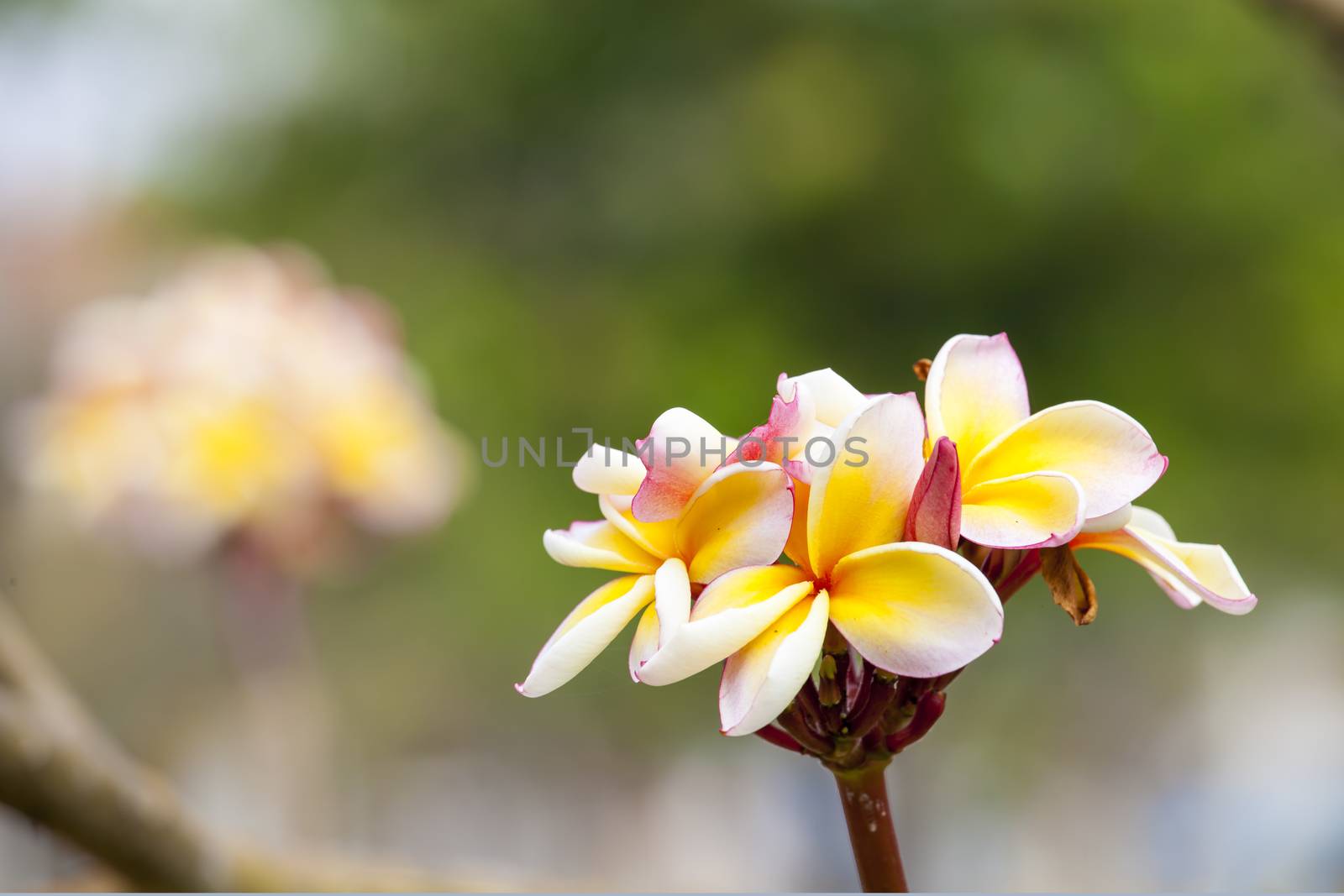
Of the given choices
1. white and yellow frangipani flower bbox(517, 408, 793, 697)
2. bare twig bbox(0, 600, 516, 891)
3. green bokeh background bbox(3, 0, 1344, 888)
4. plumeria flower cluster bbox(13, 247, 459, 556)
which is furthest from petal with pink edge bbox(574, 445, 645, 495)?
green bokeh background bbox(3, 0, 1344, 888)

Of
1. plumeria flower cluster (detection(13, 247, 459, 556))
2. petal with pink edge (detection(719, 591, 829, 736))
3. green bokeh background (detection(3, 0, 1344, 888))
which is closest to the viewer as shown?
petal with pink edge (detection(719, 591, 829, 736))

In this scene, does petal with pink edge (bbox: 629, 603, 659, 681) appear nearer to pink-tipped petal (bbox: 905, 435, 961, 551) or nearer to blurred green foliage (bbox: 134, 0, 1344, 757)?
pink-tipped petal (bbox: 905, 435, 961, 551)

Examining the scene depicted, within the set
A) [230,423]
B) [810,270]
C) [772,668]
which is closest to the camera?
[772,668]

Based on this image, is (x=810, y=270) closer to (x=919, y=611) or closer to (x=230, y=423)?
(x=230, y=423)

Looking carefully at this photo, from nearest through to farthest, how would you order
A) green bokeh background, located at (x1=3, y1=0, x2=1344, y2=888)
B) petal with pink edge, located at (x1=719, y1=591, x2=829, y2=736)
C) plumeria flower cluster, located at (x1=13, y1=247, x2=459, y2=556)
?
1. petal with pink edge, located at (x1=719, y1=591, x2=829, y2=736)
2. plumeria flower cluster, located at (x1=13, y1=247, x2=459, y2=556)
3. green bokeh background, located at (x1=3, y1=0, x2=1344, y2=888)

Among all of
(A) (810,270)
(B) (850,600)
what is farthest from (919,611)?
(A) (810,270)

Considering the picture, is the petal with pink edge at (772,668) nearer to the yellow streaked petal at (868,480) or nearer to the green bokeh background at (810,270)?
the yellow streaked petal at (868,480)

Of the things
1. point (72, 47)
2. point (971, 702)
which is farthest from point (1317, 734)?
point (72, 47)

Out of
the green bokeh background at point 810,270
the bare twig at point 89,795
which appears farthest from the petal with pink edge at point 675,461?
the green bokeh background at point 810,270
